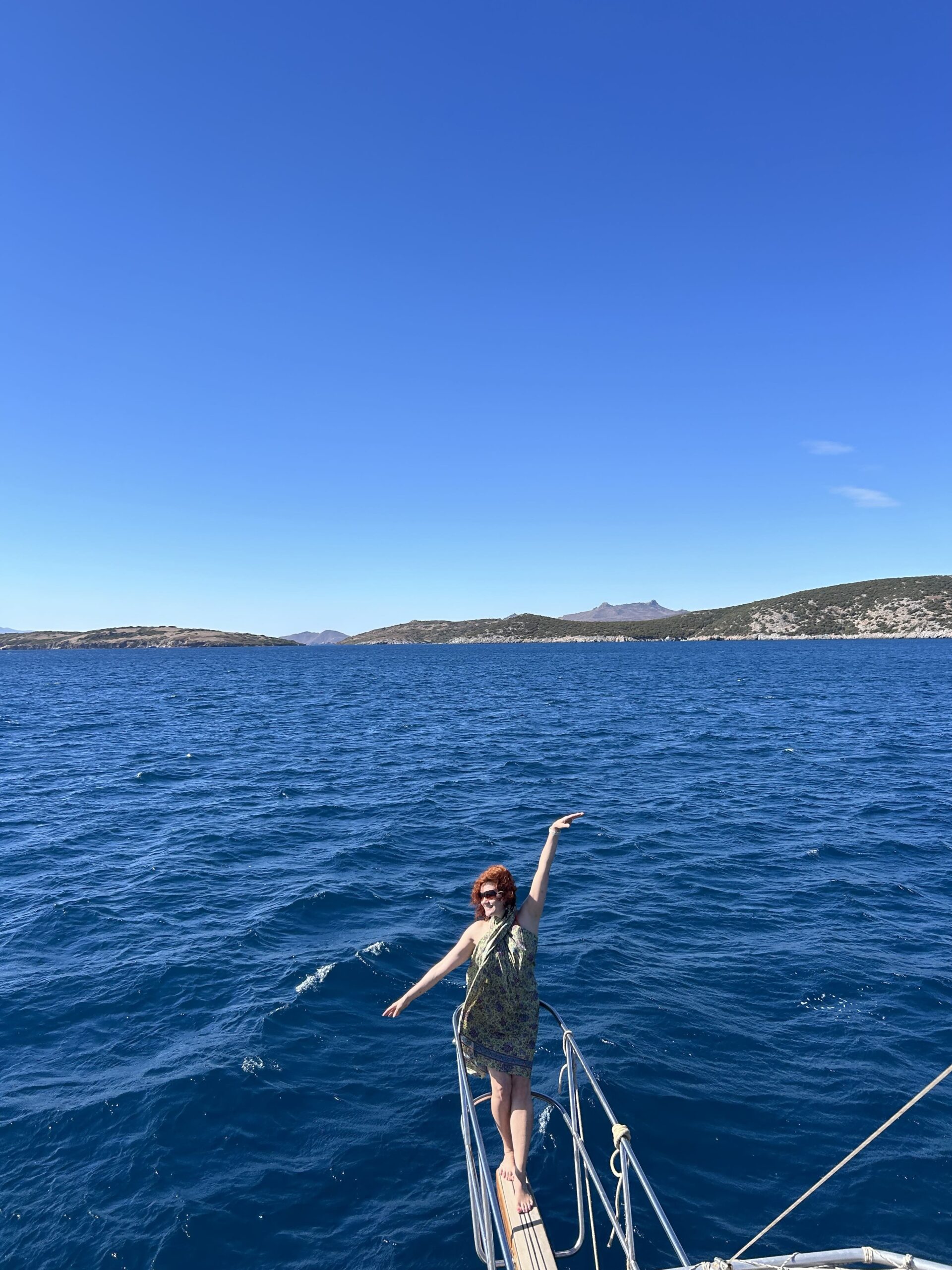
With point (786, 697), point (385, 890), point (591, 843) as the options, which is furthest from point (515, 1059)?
point (786, 697)

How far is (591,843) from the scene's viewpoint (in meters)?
22.2

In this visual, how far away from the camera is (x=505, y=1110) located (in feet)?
23.7

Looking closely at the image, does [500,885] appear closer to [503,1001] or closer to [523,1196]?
[503,1001]

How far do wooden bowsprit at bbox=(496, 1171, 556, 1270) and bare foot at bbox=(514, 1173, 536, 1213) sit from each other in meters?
0.03

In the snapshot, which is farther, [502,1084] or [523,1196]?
[502,1084]

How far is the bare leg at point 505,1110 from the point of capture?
→ 7.10 metres

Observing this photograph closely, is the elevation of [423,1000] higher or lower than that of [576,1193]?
lower

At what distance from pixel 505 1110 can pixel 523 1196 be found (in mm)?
767

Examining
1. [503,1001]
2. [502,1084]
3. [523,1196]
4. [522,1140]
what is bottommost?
[523,1196]

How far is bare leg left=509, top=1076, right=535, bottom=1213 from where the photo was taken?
6895 mm

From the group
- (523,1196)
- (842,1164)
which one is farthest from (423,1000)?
(842,1164)

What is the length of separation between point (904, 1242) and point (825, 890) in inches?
427

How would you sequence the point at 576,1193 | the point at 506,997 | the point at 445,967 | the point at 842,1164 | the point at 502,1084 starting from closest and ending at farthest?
the point at 842,1164
the point at 445,967
the point at 506,997
the point at 502,1084
the point at 576,1193

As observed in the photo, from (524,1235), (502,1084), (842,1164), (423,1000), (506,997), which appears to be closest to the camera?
(842,1164)
